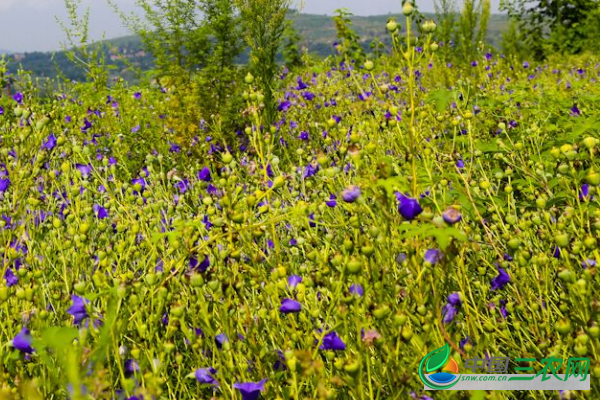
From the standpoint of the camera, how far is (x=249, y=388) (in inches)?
47.0

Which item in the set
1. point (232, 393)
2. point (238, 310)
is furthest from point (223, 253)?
point (232, 393)

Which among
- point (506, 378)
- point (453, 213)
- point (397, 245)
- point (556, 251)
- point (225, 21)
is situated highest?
point (225, 21)

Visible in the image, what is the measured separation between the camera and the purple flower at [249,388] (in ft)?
3.90

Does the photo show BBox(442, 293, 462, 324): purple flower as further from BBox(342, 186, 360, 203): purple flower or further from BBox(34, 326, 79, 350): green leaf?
BBox(34, 326, 79, 350): green leaf

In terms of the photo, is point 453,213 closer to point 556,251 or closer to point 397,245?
point 397,245

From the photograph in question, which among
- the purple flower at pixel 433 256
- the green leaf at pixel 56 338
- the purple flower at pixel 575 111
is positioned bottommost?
the purple flower at pixel 575 111

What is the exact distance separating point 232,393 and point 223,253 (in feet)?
1.05

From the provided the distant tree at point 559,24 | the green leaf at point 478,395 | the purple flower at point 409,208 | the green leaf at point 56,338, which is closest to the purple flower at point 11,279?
the green leaf at point 56,338

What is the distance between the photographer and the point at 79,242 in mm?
1587

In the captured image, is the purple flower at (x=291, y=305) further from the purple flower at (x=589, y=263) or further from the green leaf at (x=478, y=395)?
the purple flower at (x=589, y=263)

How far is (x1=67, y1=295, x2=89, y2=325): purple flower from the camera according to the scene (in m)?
1.25

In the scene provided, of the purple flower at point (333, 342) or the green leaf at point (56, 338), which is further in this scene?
the purple flower at point (333, 342)

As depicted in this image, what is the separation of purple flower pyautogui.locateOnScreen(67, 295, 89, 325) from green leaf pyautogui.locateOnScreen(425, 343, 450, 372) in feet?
2.59

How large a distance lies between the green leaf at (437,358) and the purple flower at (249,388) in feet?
1.24
